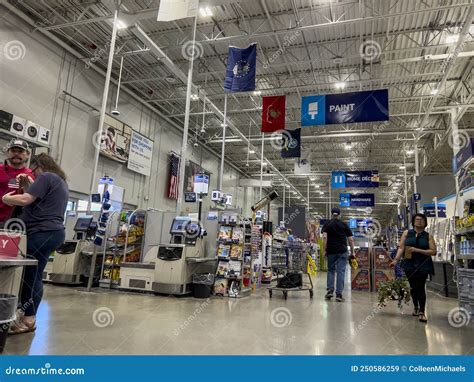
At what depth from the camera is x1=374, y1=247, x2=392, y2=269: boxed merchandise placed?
27.1 feet

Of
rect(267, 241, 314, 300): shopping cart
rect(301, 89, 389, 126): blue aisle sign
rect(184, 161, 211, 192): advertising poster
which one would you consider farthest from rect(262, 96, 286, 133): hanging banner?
rect(184, 161, 211, 192): advertising poster

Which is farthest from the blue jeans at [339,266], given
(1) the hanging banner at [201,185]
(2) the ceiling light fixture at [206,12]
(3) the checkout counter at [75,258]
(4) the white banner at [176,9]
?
(2) the ceiling light fixture at [206,12]

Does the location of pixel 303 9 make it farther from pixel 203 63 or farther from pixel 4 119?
pixel 4 119

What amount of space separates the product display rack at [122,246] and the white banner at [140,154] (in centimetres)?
472

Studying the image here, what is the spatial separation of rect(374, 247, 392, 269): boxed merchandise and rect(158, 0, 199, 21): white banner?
663 cm

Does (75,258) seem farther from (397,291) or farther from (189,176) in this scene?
(189,176)

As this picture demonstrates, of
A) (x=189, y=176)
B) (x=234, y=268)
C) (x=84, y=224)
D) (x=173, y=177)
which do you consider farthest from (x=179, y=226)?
(x=189, y=176)

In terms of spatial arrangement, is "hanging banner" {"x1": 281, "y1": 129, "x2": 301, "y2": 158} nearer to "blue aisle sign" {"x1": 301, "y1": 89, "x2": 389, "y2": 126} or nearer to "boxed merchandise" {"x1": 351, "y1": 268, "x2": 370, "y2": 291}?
"blue aisle sign" {"x1": 301, "y1": 89, "x2": 389, "y2": 126}

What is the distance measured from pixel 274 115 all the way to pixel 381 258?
15.1 ft

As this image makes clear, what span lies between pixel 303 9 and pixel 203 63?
380 centimetres

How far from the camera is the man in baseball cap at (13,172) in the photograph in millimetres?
3189

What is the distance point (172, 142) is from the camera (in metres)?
15.1

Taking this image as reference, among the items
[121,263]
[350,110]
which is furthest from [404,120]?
[121,263]
